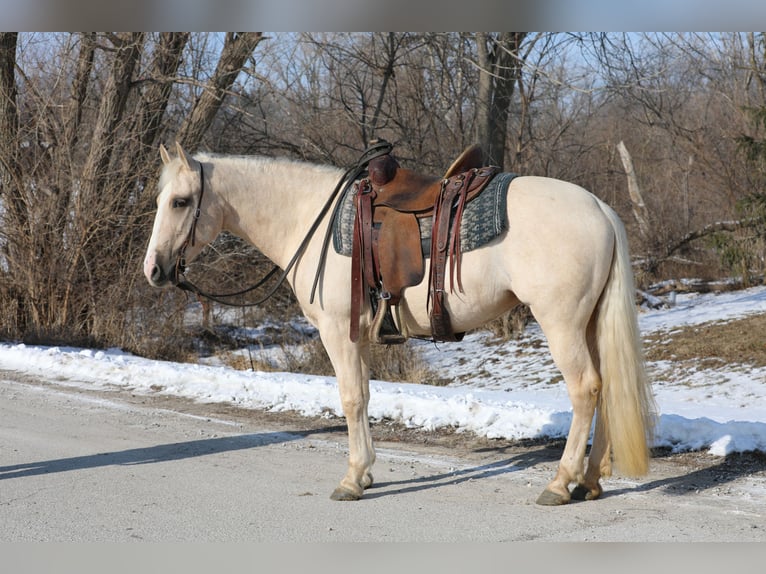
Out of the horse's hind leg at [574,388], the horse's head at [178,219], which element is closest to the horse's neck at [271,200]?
the horse's head at [178,219]

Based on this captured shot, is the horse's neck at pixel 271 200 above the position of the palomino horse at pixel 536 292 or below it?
above

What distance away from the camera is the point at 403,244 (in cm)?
532

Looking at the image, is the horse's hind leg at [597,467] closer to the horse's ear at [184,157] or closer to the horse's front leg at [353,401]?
the horse's front leg at [353,401]

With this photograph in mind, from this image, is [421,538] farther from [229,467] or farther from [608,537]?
[229,467]

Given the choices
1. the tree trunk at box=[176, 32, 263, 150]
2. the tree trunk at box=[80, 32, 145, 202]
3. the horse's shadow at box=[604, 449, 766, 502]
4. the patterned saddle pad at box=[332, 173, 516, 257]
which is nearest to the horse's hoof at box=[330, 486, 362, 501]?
the patterned saddle pad at box=[332, 173, 516, 257]

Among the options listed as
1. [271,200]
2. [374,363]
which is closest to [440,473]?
[271,200]

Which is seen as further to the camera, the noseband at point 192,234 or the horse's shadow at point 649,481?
the noseband at point 192,234

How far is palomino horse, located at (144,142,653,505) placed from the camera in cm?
505

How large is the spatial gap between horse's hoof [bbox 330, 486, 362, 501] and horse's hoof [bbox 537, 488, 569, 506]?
1178 millimetres

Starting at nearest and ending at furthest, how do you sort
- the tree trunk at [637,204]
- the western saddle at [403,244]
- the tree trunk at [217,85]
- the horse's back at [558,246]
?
the horse's back at [558,246]
the western saddle at [403,244]
the tree trunk at [217,85]
the tree trunk at [637,204]

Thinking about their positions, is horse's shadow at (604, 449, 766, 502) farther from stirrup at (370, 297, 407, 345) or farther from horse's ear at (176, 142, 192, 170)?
horse's ear at (176, 142, 192, 170)

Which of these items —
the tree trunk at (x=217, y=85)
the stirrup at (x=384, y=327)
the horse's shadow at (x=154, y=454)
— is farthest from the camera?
the tree trunk at (x=217, y=85)

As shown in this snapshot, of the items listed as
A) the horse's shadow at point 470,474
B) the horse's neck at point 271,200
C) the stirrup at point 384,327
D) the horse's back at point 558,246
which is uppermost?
the horse's neck at point 271,200

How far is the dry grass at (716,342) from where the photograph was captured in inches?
421
